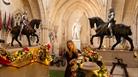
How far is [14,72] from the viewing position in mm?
5672

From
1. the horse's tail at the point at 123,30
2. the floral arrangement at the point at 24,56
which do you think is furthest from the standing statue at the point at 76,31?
the floral arrangement at the point at 24,56

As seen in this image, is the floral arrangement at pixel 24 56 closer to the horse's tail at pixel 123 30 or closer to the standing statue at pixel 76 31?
the horse's tail at pixel 123 30

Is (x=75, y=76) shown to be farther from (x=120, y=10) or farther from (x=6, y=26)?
(x=120, y=10)

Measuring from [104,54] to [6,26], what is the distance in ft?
27.9

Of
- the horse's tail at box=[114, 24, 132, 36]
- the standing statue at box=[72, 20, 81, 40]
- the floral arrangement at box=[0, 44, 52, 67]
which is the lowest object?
the floral arrangement at box=[0, 44, 52, 67]

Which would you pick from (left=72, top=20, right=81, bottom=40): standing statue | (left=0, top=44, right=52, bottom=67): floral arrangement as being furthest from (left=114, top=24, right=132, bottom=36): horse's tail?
(left=72, top=20, right=81, bottom=40): standing statue

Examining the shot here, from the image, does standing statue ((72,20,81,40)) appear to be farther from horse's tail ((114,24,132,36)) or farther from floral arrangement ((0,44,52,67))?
floral arrangement ((0,44,52,67))

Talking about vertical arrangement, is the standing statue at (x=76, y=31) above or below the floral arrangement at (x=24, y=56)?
above

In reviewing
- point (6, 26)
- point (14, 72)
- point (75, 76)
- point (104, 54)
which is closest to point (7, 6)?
point (6, 26)

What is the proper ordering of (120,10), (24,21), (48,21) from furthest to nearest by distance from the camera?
(48,21) → (120,10) → (24,21)

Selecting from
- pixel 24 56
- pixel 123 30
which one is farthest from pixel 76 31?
pixel 24 56

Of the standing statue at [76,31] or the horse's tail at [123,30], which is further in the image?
the standing statue at [76,31]

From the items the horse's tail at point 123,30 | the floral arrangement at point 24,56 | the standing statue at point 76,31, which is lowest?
the floral arrangement at point 24,56

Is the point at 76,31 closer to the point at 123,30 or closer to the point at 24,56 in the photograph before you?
the point at 123,30
